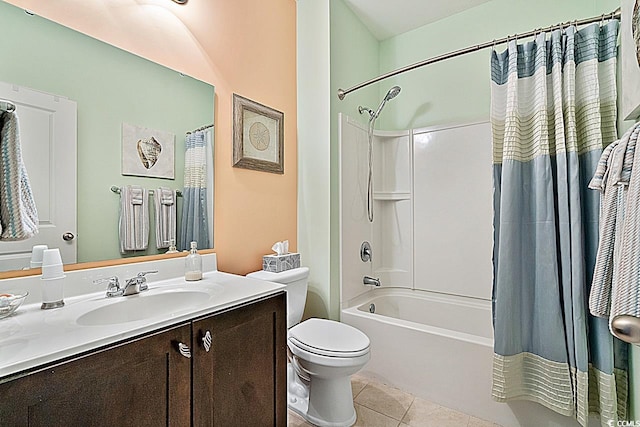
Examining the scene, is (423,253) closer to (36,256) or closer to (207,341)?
(207,341)

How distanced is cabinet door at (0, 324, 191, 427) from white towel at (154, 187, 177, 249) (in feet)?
2.12

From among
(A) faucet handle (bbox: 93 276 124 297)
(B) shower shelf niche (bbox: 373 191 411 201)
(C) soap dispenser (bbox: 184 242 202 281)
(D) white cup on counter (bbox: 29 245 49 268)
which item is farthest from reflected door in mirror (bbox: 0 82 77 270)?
(B) shower shelf niche (bbox: 373 191 411 201)

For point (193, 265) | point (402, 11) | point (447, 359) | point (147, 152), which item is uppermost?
point (402, 11)

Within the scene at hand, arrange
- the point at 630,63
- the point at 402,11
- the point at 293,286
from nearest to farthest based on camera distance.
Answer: the point at 630,63 → the point at 293,286 → the point at 402,11

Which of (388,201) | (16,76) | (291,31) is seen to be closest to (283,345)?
(16,76)

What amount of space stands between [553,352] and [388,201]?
1612mm

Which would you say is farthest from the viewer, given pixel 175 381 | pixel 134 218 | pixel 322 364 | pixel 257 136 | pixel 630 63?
pixel 257 136

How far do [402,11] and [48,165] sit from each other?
259 cm

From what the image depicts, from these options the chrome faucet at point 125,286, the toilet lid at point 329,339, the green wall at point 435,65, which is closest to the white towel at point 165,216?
the chrome faucet at point 125,286

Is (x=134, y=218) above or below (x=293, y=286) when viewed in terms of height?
above

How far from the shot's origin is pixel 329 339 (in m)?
1.61

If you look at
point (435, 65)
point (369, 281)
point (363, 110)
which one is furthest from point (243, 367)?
point (435, 65)

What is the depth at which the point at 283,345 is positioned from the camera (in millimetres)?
1338

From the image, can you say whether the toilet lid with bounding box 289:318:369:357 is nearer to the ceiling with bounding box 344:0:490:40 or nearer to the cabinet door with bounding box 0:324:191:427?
the cabinet door with bounding box 0:324:191:427
